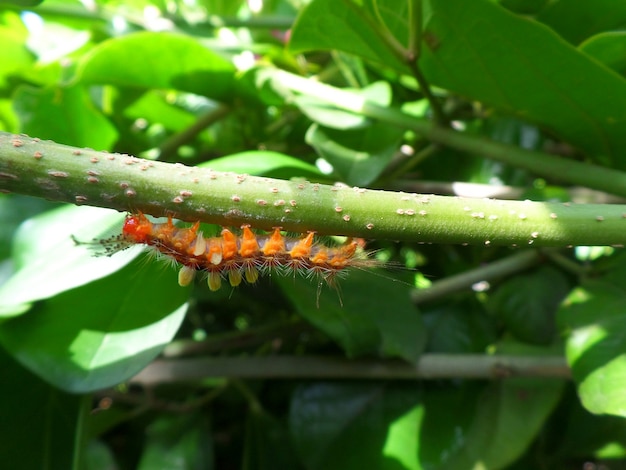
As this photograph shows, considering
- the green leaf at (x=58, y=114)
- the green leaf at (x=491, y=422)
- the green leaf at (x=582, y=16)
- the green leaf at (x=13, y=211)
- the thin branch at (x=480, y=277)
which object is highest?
the green leaf at (x=582, y=16)

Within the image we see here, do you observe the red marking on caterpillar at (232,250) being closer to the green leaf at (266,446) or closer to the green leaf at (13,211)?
the green leaf at (13,211)

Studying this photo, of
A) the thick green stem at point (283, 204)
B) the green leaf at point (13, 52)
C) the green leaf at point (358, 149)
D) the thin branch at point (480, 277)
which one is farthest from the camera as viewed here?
the green leaf at point (13, 52)

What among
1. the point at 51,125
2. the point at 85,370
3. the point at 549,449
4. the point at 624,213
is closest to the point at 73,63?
the point at 51,125

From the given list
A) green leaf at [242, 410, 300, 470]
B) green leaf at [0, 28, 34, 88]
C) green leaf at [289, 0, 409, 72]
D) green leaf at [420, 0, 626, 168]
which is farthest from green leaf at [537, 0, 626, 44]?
green leaf at [0, 28, 34, 88]

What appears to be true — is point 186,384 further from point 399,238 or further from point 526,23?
point 526,23

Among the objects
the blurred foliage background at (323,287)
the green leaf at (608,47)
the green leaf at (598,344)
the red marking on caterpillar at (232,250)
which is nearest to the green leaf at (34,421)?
the blurred foliage background at (323,287)
